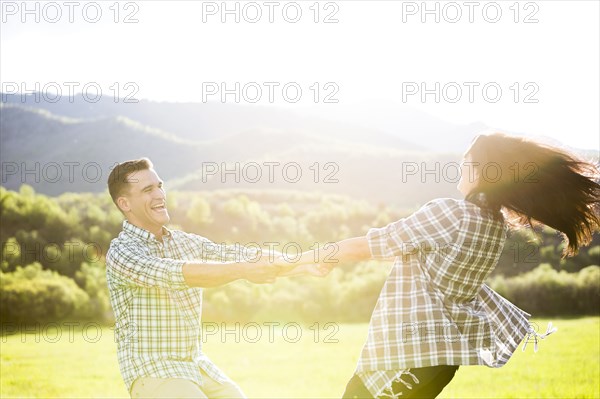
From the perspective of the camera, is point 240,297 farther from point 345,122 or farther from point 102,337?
point 345,122

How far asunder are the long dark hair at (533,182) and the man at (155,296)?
190cm

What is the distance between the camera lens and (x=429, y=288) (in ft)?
11.7

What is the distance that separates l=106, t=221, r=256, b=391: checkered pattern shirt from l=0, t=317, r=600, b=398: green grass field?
27.6ft

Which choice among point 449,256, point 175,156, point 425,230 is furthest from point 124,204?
point 175,156

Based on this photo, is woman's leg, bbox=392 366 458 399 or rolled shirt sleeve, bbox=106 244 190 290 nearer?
woman's leg, bbox=392 366 458 399

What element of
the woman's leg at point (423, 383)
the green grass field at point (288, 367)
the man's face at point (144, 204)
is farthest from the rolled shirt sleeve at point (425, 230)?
the green grass field at point (288, 367)

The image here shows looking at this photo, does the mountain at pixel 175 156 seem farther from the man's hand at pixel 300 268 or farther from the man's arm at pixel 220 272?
the man's arm at pixel 220 272

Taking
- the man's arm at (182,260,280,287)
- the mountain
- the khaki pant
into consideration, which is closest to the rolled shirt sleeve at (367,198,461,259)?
the man's arm at (182,260,280,287)

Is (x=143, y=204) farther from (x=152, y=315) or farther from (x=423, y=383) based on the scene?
(x=423, y=383)

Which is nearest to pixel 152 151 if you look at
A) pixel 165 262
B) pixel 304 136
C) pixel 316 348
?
pixel 304 136

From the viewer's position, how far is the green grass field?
12.0m

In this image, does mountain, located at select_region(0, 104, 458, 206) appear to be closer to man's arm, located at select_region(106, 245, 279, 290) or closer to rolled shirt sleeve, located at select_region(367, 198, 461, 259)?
man's arm, located at select_region(106, 245, 279, 290)

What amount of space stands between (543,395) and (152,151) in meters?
69.3

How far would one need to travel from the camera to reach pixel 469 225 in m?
3.50
